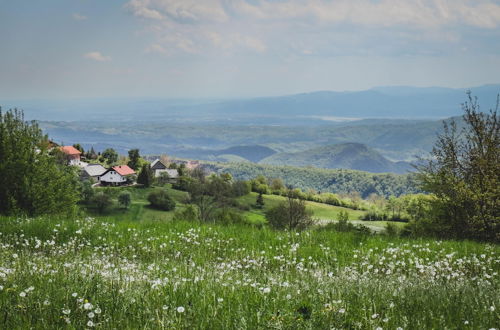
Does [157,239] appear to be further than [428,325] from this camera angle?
Yes

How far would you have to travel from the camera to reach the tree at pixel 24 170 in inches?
961

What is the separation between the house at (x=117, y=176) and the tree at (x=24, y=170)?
157m

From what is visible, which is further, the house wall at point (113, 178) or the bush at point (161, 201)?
the house wall at point (113, 178)

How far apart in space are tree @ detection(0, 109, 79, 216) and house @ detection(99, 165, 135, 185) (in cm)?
15697

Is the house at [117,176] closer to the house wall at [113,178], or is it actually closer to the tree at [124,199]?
the house wall at [113,178]

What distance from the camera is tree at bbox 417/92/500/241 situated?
16375 millimetres

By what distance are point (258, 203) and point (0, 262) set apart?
153 m

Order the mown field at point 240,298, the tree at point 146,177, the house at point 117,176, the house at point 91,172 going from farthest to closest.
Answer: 1. the house at point 91,172
2. the house at point 117,176
3. the tree at point 146,177
4. the mown field at point 240,298

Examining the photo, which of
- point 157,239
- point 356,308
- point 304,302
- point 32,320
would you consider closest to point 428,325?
point 356,308

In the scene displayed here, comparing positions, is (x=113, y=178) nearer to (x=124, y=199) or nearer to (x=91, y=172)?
(x=91, y=172)

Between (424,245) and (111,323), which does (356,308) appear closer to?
(111,323)

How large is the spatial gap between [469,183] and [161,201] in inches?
4913

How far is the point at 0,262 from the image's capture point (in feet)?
24.8

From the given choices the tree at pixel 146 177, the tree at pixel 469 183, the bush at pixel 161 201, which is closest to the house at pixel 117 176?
the tree at pixel 146 177
